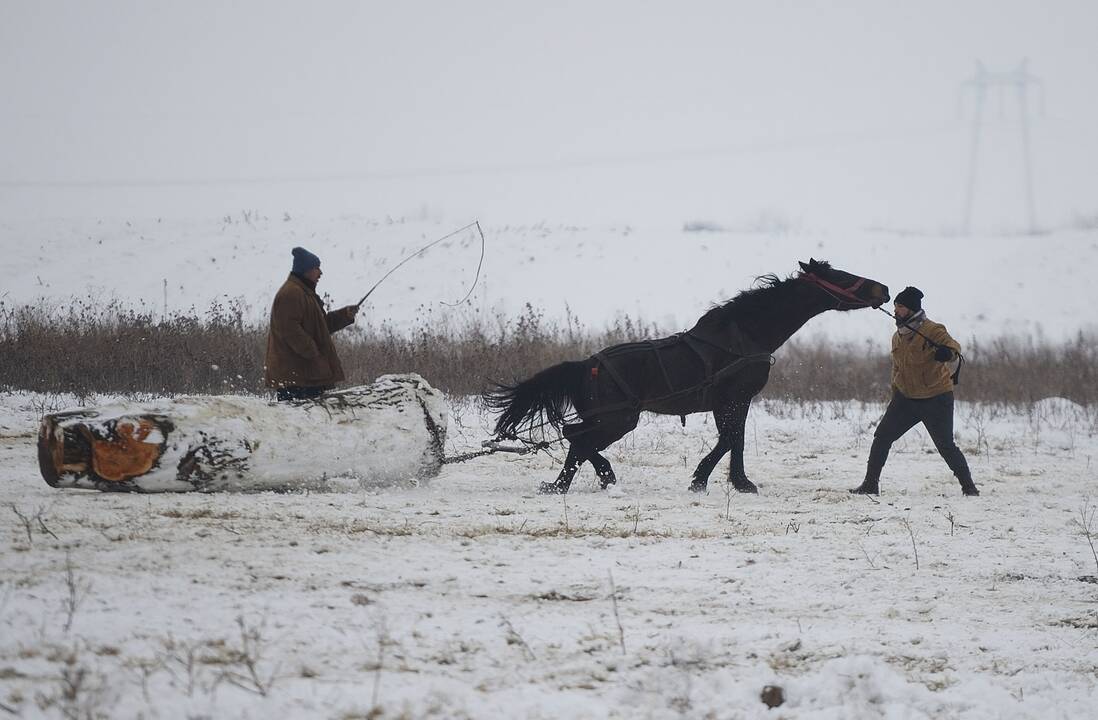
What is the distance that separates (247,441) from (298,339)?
4.18 feet

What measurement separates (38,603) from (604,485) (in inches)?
198

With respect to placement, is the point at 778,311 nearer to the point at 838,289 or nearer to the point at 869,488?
the point at 838,289

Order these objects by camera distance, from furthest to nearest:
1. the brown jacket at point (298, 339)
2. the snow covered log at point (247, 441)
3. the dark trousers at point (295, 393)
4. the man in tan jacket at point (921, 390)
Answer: the man in tan jacket at point (921, 390), the dark trousers at point (295, 393), the brown jacket at point (298, 339), the snow covered log at point (247, 441)

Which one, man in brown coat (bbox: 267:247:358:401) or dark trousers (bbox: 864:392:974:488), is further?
dark trousers (bbox: 864:392:974:488)

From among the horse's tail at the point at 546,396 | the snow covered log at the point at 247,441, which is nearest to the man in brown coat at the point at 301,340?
the snow covered log at the point at 247,441

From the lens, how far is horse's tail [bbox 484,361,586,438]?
26.1ft

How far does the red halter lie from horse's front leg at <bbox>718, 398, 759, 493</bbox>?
46.7 inches

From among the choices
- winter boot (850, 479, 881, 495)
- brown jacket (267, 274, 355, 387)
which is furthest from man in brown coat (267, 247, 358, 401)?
winter boot (850, 479, 881, 495)

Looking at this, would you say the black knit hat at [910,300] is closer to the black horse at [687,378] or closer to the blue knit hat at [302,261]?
the black horse at [687,378]

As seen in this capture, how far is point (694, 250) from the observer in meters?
34.0

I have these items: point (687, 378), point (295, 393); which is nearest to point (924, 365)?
point (687, 378)

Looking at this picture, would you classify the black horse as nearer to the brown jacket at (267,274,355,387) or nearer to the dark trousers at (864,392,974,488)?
the dark trousers at (864,392,974,488)

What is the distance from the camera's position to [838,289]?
8289 mm

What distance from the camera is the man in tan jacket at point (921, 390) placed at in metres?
8.26
